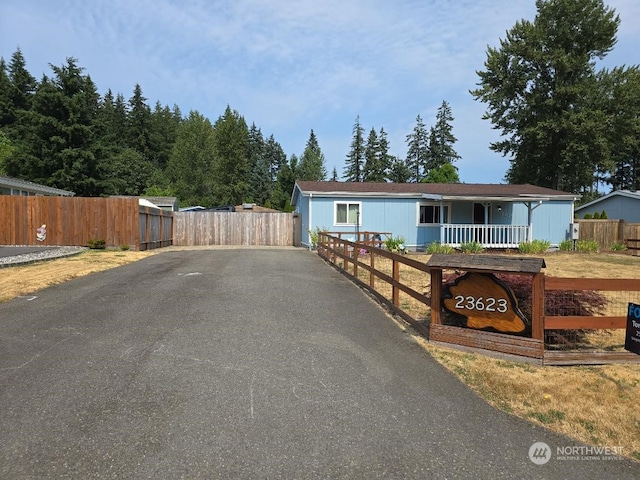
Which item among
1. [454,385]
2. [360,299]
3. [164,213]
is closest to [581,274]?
[360,299]

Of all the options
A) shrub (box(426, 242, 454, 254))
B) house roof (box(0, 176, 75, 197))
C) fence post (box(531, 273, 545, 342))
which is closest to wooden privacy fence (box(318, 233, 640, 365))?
fence post (box(531, 273, 545, 342))

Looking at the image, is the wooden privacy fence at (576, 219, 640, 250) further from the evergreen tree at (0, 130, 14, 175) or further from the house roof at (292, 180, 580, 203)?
the evergreen tree at (0, 130, 14, 175)

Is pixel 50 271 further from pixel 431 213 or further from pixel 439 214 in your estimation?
pixel 439 214

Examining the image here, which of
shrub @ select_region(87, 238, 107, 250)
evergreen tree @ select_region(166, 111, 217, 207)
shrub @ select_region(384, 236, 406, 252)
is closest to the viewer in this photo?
shrub @ select_region(87, 238, 107, 250)

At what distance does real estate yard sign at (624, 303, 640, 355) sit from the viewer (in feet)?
13.4

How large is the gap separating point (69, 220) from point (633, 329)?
62.1 feet

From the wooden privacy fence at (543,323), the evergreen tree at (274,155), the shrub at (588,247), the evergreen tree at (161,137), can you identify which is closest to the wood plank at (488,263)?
the wooden privacy fence at (543,323)

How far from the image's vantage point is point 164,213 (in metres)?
23.0

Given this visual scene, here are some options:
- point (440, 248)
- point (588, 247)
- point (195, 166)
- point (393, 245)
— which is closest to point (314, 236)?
point (393, 245)

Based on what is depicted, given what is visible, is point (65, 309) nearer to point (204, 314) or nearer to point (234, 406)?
point (204, 314)

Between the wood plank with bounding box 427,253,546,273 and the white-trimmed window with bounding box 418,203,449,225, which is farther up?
the white-trimmed window with bounding box 418,203,449,225

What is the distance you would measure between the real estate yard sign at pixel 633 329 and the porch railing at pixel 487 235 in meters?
16.0

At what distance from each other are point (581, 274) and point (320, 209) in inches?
467

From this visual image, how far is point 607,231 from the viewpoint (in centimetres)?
2314
